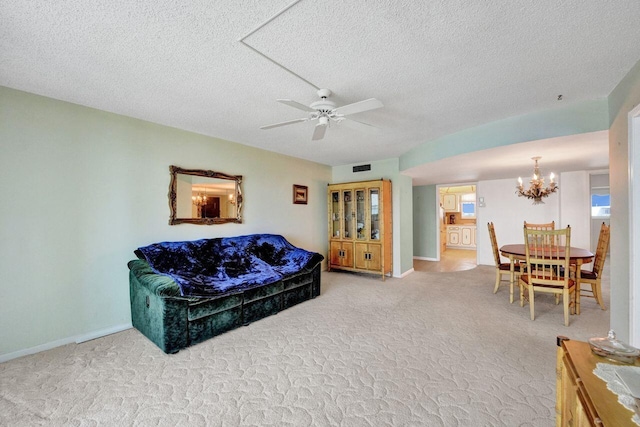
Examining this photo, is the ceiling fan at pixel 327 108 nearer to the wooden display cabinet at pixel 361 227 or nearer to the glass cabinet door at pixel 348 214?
the wooden display cabinet at pixel 361 227

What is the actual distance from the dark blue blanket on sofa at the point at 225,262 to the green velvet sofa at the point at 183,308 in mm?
78

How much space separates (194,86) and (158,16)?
853 millimetres

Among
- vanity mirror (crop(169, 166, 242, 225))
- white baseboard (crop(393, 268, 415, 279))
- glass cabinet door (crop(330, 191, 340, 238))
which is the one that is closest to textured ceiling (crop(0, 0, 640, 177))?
vanity mirror (crop(169, 166, 242, 225))

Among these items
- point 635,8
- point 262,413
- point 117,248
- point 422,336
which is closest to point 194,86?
point 117,248

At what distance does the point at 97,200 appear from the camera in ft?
9.38

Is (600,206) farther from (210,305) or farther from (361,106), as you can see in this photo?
(210,305)

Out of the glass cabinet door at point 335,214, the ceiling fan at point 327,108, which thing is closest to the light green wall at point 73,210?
the ceiling fan at point 327,108

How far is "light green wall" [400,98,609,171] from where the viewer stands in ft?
8.80

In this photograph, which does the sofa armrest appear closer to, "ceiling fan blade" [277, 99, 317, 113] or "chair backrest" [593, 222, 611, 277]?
"ceiling fan blade" [277, 99, 317, 113]

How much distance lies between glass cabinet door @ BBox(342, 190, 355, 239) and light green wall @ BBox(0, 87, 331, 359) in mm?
3008

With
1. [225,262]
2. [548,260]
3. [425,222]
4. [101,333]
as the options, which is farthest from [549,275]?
[101,333]

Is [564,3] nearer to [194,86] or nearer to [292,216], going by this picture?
[194,86]

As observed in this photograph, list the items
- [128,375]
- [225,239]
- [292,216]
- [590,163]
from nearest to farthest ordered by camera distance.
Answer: [128,375] → [225,239] → [590,163] → [292,216]

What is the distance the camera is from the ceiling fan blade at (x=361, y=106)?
6.86 feet
